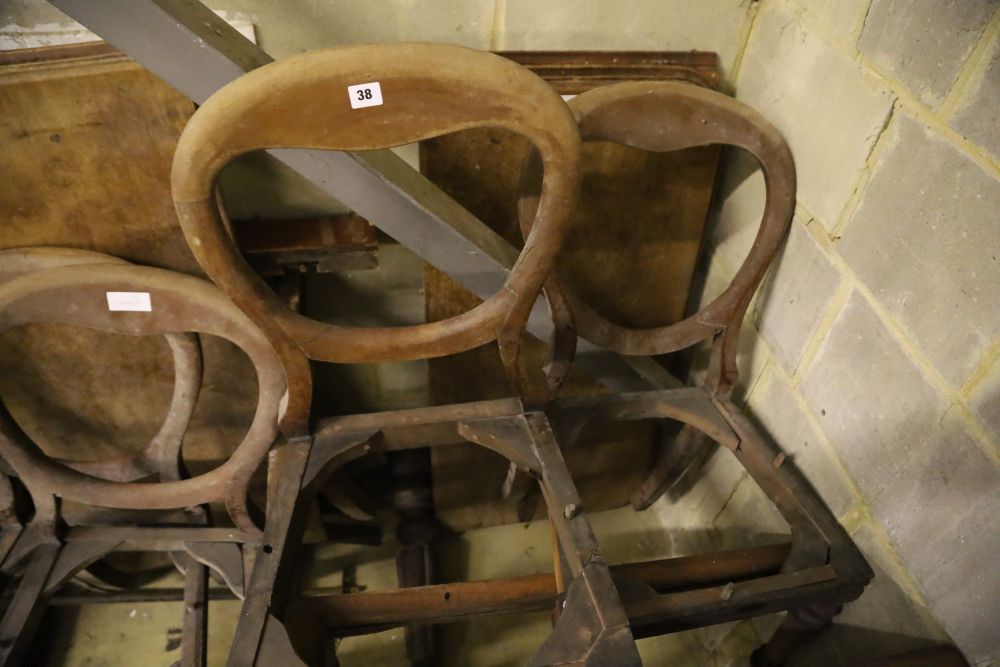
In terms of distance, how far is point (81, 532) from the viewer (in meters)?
1.22

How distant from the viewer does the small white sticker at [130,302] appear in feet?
3.36

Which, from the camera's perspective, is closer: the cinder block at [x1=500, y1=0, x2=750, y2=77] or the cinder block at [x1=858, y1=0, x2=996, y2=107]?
the cinder block at [x1=858, y1=0, x2=996, y2=107]

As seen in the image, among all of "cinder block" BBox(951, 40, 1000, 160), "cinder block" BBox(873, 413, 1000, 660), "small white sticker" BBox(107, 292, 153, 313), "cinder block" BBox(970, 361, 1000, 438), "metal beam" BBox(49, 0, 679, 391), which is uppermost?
"metal beam" BBox(49, 0, 679, 391)

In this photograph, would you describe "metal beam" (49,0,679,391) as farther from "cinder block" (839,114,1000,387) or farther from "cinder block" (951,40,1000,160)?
"cinder block" (951,40,1000,160)

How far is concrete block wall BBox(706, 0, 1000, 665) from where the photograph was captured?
77cm

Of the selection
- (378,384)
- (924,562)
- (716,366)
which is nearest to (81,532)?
(378,384)

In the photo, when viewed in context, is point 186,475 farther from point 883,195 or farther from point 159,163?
point 883,195

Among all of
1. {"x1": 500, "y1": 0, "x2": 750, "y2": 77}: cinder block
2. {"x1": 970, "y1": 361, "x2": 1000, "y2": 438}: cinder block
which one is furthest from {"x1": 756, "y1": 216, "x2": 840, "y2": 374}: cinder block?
{"x1": 500, "y1": 0, "x2": 750, "y2": 77}: cinder block

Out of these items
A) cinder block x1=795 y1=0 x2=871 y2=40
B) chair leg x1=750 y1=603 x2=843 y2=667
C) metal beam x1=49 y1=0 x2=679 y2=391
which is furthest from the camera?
chair leg x1=750 y1=603 x2=843 y2=667

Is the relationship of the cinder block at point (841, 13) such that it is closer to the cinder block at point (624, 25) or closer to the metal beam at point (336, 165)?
the cinder block at point (624, 25)

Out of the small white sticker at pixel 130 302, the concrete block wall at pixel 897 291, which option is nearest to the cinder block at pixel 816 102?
the concrete block wall at pixel 897 291

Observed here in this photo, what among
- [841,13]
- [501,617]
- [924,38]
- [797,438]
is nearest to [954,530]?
[797,438]

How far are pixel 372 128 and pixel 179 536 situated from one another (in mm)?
953

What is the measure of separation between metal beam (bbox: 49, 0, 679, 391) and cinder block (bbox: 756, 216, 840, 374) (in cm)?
36
